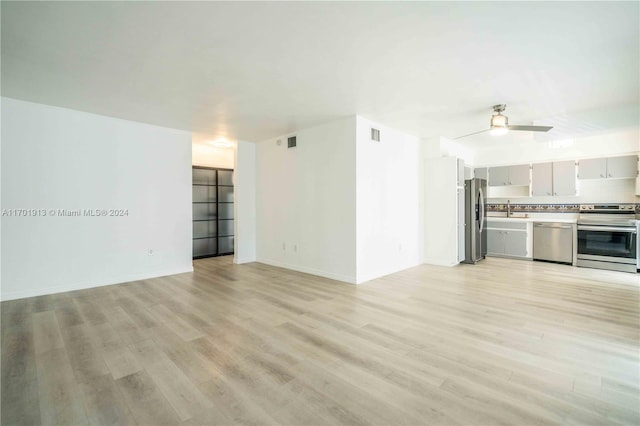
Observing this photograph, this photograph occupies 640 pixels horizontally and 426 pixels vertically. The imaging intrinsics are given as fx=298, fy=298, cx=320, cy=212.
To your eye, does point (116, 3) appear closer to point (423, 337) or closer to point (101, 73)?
point (101, 73)

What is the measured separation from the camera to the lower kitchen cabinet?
662 centimetres

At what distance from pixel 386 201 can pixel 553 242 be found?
387 cm

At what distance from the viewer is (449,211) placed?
6066 mm

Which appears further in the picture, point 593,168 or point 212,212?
point 212,212

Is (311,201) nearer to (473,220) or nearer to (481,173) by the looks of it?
(473,220)

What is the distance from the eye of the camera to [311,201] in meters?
5.38

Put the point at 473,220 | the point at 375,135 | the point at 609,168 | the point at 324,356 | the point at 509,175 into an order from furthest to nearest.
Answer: the point at 509,175 < the point at 473,220 < the point at 609,168 < the point at 375,135 < the point at 324,356

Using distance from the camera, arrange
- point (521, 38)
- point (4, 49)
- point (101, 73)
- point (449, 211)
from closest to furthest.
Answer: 1. point (521, 38)
2. point (4, 49)
3. point (101, 73)
4. point (449, 211)

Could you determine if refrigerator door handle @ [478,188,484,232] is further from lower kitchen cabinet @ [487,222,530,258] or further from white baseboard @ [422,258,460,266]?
white baseboard @ [422,258,460,266]

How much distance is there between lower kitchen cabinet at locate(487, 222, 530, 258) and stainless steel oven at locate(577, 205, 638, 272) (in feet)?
3.07

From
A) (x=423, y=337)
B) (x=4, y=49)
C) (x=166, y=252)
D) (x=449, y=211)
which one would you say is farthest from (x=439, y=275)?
(x=4, y=49)

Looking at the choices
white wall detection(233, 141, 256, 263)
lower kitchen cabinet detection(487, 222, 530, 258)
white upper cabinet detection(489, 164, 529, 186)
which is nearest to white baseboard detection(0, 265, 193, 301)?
white wall detection(233, 141, 256, 263)

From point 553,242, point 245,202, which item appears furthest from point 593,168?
point 245,202

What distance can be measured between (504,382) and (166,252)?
5.22 meters
